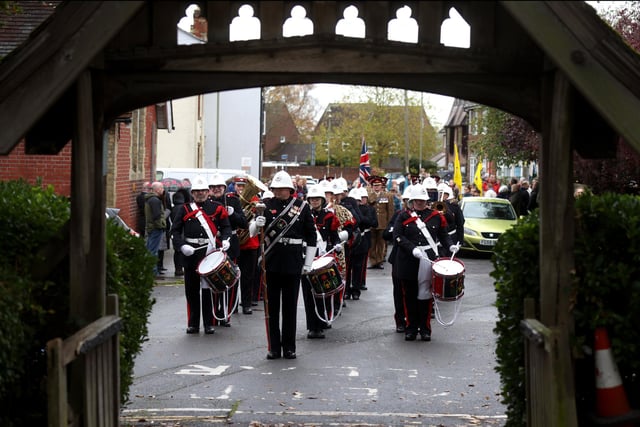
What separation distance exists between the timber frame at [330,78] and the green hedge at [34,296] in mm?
273

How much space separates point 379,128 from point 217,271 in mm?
76376

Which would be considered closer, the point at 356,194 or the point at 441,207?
the point at 441,207

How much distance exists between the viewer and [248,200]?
19.3m

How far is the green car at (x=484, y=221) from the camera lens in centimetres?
2972

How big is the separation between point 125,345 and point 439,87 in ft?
9.89

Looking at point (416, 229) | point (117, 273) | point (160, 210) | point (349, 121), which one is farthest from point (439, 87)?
point (349, 121)

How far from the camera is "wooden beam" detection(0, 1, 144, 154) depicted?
625cm

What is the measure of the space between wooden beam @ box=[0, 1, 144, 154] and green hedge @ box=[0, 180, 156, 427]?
3.01ft

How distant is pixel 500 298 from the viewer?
7766 mm

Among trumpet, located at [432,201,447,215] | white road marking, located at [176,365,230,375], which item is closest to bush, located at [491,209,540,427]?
white road marking, located at [176,365,230,375]

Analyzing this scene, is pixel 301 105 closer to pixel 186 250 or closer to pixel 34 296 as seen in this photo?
pixel 186 250

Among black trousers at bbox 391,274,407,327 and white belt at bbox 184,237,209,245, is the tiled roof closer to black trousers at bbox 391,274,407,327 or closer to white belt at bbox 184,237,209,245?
white belt at bbox 184,237,209,245

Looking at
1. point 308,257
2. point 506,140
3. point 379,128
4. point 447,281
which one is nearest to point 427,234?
point 447,281

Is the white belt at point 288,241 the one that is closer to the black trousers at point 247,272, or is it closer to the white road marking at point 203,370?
the white road marking at point 203,370
